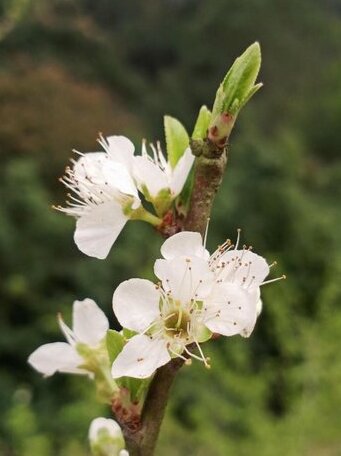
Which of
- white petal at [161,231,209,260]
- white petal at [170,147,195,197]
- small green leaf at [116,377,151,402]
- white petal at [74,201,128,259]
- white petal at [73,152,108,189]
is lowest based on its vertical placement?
small green leaf at [116,377,151,402]

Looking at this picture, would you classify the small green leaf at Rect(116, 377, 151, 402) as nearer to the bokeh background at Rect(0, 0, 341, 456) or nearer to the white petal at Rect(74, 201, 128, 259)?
the white petal at Rect(74, 201, 128, 259)

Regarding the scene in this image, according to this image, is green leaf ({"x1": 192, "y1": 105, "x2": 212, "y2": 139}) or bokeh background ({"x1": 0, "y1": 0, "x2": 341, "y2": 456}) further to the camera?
bokeh background ({"x1": 0, "y1": 0, "x2": 341, "y2": 456})

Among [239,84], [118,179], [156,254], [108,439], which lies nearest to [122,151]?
[118,179]

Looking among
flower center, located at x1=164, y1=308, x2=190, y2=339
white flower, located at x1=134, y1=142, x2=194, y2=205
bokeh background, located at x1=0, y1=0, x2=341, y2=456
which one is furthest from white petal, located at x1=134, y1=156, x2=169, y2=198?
bokeh background, located at x1=0, y1=0, x2=341, y2=456

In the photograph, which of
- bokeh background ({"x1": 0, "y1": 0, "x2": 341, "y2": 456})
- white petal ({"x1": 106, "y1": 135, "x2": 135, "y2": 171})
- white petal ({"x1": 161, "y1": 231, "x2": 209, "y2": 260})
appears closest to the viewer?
white petal ({"x1": 161, "y1": 231, "x2": 209, "y2": 260})

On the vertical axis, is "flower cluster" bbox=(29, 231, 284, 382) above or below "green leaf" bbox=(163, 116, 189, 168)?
below

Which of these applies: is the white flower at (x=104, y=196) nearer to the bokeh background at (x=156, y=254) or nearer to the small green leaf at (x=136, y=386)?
the small green leaf at (x=136, y=386)

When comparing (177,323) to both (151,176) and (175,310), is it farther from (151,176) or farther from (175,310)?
(151,176)
